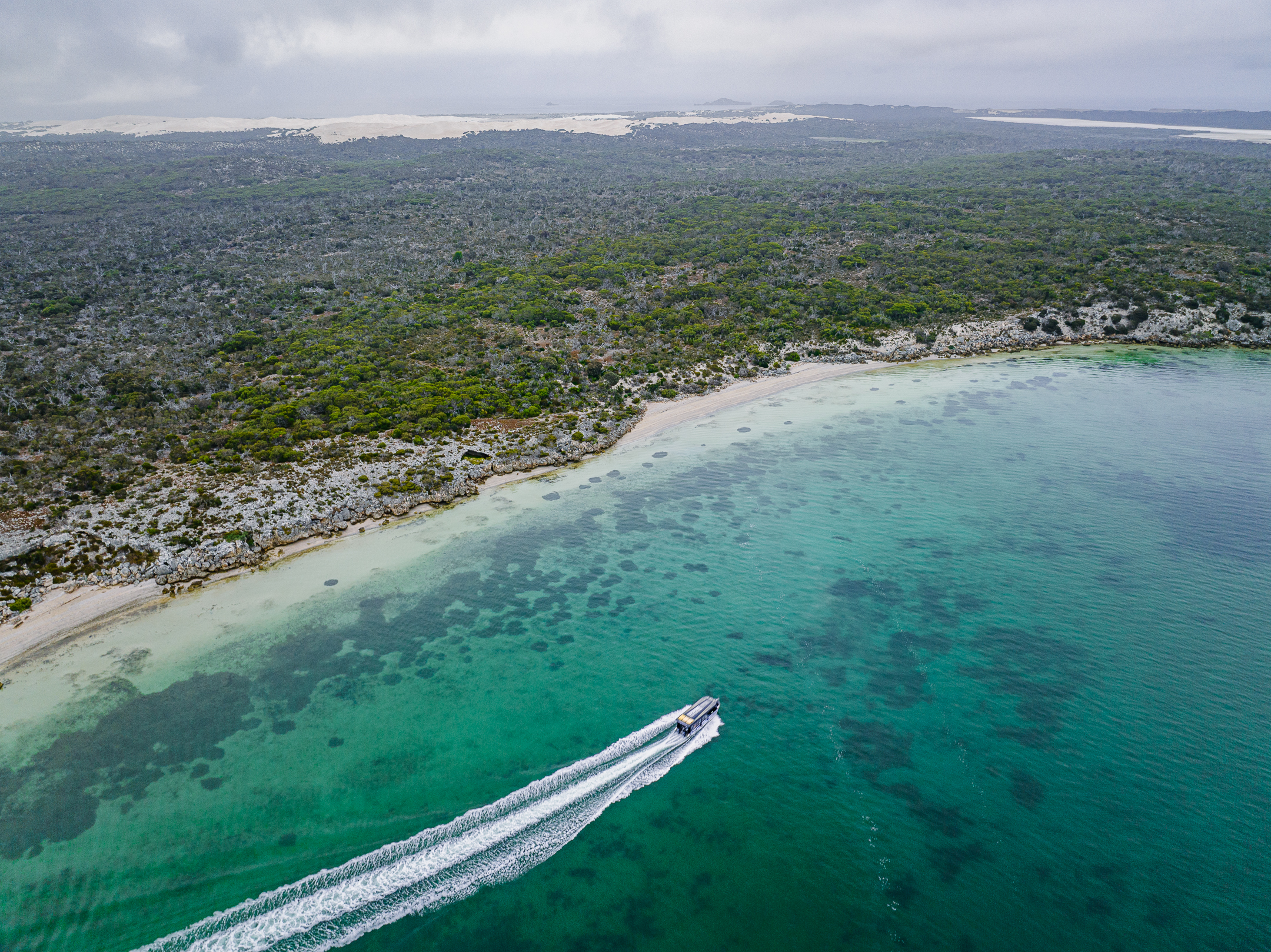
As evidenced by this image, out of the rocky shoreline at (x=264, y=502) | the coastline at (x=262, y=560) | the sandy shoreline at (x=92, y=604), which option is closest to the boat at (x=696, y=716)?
the coastline at (x=262, y=560)

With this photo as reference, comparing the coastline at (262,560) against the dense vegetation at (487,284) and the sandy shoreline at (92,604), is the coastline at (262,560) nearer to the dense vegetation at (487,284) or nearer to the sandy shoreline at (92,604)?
the sandy shoreline at (92,604)

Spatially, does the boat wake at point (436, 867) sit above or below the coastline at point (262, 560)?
below

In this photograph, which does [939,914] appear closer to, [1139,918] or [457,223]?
[1139,918]

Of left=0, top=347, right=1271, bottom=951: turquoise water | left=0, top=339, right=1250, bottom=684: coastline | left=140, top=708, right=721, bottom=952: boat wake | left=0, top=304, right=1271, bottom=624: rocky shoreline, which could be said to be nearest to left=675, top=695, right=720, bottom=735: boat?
left=140, top=708, right=721, bottom=952: boat wake

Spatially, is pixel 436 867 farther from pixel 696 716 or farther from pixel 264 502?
pixel 264 502

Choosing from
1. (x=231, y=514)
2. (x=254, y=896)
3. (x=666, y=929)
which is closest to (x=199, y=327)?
(x=231, y=514)

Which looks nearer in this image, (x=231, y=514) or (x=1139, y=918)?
(x=1139, y=918)

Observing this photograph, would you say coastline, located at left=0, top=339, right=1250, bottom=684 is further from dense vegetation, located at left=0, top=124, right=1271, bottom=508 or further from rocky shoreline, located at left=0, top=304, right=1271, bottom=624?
dense vegetation, located at left=0, top=124, right=1271, bottom=508
